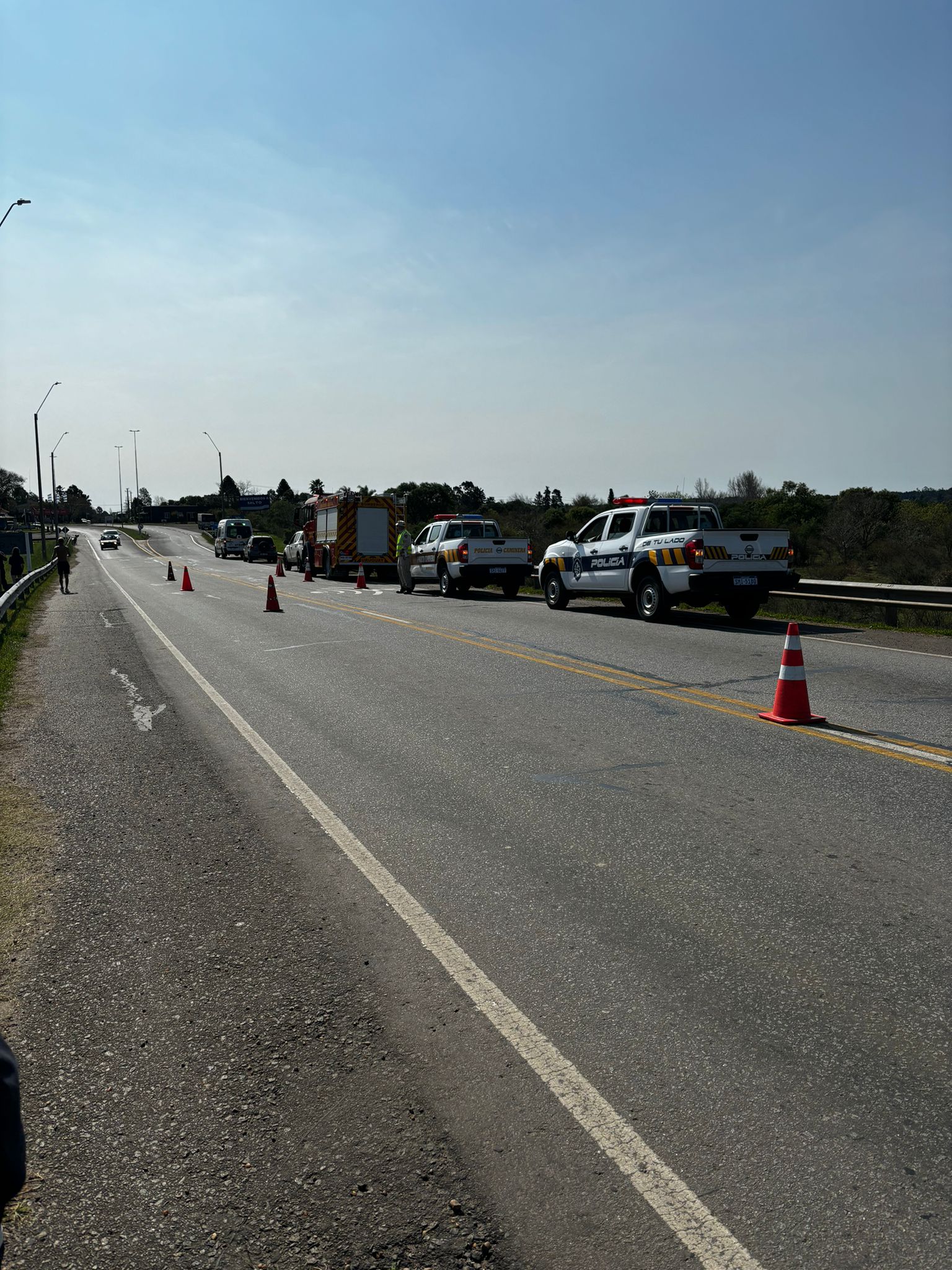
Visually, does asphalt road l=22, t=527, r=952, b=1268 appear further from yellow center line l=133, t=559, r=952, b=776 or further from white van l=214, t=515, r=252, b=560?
white van l=214, t=515, r=252, b=560

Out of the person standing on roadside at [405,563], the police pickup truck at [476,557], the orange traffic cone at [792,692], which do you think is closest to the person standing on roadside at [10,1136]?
the orange traffic cone at [792,692]

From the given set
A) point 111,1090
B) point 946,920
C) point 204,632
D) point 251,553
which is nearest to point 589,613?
point 204,632

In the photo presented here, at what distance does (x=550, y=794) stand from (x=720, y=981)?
8.88 feet

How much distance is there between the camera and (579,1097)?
3.05m

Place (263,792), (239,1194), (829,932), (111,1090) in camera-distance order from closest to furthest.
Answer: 1. (239,1194)
2. (111,1090)
3. (829,932)
4. (263,792)

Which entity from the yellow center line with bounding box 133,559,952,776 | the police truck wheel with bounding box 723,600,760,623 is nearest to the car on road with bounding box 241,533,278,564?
the yellow center line with bounding box 133,559,952,776

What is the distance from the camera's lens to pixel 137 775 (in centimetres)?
736

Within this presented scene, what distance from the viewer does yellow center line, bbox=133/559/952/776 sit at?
745 centimetres

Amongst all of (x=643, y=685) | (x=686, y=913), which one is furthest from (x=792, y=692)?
(x=686, y=913)

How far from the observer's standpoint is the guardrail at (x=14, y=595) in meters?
17.7

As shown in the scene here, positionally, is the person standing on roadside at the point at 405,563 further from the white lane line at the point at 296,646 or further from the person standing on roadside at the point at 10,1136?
the person standing on roadside at the point at 10,1136

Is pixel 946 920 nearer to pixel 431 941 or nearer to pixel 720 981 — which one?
pixel 720 981

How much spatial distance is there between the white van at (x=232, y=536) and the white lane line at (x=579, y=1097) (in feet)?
220

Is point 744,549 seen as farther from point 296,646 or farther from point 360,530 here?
point 360,530
